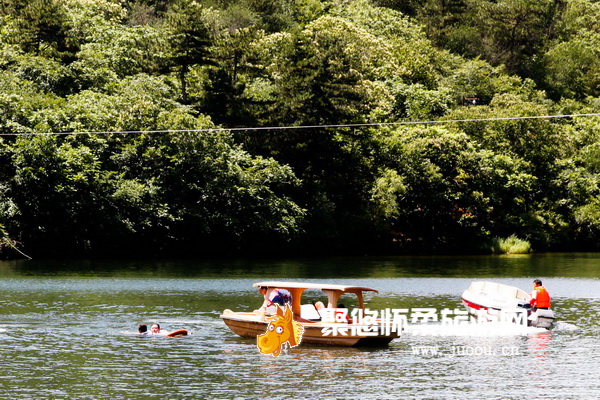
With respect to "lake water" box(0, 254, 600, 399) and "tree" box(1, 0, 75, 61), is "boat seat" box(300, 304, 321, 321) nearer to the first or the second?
"lake water" box(0, 254, 600, 399)

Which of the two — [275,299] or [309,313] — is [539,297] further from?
[275,299]

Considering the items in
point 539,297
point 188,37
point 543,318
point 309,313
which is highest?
point 188,37

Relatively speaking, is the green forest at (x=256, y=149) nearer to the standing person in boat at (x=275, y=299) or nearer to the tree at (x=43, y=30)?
the tree at (x=43, y=30)

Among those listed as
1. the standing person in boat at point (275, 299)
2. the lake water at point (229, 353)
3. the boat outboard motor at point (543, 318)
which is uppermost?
the standing person in boat at point (275, 299)

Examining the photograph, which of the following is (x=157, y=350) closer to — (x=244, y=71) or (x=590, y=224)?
(x=244, y=71)

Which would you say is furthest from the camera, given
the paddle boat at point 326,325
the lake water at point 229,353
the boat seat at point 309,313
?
the boat seat at point 309,313

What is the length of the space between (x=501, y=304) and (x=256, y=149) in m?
48.7

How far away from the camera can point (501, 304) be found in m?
44.0

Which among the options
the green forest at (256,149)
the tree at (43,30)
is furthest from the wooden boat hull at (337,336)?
the tree at (43,30)

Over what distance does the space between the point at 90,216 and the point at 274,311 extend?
144 ft

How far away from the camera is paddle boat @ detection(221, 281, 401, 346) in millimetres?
34875

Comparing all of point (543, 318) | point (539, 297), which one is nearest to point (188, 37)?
point (539, 297)

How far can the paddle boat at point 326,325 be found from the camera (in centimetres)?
3488

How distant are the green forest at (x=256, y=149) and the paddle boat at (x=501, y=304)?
26.7m
